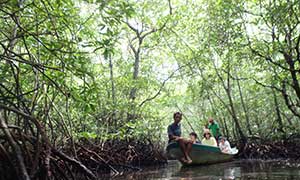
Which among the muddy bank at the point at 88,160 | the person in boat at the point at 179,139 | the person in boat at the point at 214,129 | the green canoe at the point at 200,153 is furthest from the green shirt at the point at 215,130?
the person in boat at the point at 179,139

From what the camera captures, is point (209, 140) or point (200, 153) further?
point (209, 140)

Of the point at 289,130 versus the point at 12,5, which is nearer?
the point at 12,5

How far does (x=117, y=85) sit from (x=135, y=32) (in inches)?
90.0

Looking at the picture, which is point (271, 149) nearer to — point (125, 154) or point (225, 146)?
point (225, 146)

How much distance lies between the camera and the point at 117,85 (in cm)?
1110

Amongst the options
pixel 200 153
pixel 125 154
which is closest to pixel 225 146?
pixel 200 153

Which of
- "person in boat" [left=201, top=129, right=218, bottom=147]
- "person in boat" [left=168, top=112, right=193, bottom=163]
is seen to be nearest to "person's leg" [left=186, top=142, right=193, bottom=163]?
"person in boat" [left=168, top=112, right=193, bottom=163]

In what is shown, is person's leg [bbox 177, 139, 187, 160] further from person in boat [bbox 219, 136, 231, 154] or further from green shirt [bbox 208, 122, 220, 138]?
green shirt [bbox 208, 122, 220, 138]

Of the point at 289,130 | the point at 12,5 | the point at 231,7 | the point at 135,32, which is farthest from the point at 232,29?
the point at 12,5

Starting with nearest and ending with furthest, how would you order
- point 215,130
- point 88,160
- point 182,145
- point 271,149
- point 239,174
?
point 239,174 → point 88,160 → point 182,145 → point 271,149 → point 215,130

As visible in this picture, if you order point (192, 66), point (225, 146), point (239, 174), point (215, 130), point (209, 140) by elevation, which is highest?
point (192, 66)

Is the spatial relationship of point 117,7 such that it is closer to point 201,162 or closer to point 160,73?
point 201,162

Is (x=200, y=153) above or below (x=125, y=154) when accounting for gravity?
below

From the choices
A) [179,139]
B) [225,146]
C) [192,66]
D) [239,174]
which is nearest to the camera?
[239,174]
